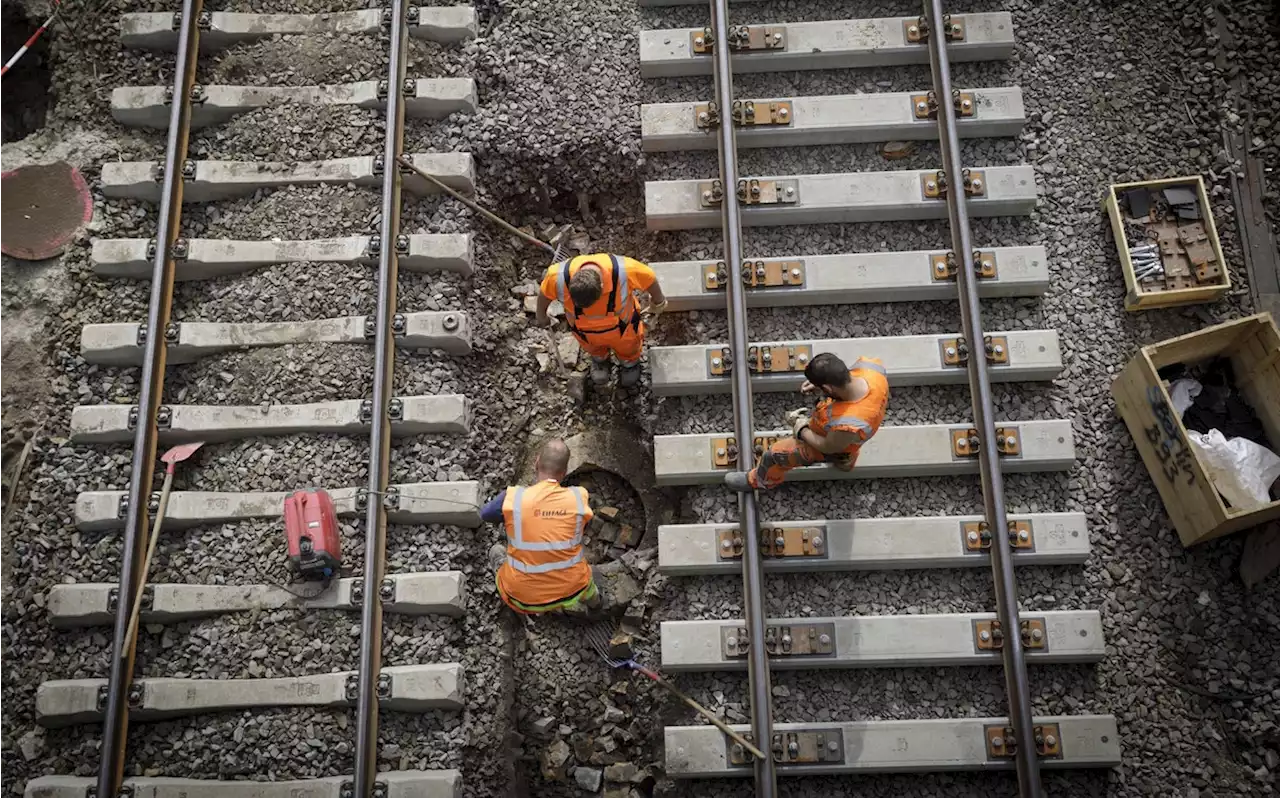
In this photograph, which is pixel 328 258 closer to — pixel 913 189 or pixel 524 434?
pixel 524 434

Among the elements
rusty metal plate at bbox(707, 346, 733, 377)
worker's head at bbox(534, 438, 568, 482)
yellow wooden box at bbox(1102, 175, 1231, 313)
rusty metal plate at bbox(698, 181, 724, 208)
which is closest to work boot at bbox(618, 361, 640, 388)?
rusty metal plate at bbox(707, 346, 733, 377)

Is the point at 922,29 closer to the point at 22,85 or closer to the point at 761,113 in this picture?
the point at 761,113

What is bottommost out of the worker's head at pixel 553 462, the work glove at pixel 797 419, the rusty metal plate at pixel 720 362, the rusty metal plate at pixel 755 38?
the worker's head at pixel 553 462

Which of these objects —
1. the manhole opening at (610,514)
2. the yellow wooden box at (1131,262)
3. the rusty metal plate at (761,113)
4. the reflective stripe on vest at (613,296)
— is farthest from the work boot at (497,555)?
the yellow wooden box at (1131,262)

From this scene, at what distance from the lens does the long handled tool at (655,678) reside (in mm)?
5699

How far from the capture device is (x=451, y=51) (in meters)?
7.11

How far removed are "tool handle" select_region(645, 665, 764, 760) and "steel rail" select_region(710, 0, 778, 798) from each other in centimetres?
7

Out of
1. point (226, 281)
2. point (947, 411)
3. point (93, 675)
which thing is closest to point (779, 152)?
point (947, 411)

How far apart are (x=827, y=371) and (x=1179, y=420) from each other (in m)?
2.66

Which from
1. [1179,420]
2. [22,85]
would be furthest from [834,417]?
[22,85]

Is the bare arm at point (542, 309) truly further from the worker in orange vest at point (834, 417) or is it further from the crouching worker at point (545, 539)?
the worker in orange vest at point (834, 417)

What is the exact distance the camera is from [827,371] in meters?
5.05

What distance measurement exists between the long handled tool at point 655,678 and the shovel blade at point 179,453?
318 centimetres

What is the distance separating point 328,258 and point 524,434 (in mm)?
2013
